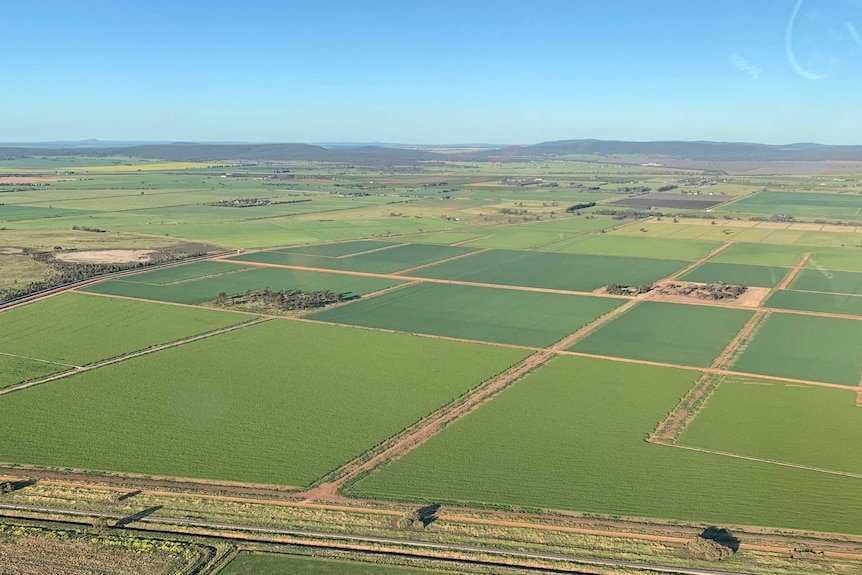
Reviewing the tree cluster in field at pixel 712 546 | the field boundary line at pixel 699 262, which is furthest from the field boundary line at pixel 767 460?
the field boundary line at pixel 699 262

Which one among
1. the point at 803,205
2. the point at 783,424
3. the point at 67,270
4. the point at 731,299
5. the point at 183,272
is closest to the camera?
the point at 783,424

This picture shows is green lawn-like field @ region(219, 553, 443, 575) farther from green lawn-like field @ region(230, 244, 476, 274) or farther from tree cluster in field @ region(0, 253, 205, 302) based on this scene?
green lawn-like field @ region(230, 244, 476, 274)

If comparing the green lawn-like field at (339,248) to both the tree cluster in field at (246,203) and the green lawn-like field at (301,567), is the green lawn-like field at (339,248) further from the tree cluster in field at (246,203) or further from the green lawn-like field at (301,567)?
the green lawn-like field at (301,567)

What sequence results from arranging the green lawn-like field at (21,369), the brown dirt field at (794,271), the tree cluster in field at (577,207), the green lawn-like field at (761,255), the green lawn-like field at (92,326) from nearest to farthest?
the green lawn-like field at (21,369), the green lawn-like field at (92,326), the brown dirt field at (794,271), the green lawn-like field at (761,255), the tree cluster in field at (577,207)

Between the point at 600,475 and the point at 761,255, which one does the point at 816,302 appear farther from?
the point at 600,475

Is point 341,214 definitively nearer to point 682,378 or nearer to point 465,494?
point 682,378

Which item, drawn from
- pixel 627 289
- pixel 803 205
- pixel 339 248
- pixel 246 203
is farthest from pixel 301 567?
pixel 803 205
